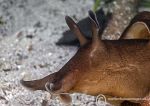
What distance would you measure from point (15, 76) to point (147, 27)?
1.39 metres

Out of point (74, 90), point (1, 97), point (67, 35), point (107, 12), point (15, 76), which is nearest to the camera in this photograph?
point (74, 90)

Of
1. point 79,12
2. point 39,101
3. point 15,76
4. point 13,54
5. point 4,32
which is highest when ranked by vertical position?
point 79,12

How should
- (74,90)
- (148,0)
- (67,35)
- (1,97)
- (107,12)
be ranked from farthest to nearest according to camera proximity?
(148,0)
(107,12)
(67,35)
(1,97)
(74,90)

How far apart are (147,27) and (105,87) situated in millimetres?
671

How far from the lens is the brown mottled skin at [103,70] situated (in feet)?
7.38

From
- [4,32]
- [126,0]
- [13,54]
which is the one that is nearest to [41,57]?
[13,54]

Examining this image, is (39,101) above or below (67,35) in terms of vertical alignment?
below

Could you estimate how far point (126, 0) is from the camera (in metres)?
4.52

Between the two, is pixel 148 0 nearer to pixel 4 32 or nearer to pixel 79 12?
pixel 79 12

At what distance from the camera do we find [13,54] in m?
3.90

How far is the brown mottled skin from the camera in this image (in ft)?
7.38

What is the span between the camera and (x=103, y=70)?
2369 millimetres

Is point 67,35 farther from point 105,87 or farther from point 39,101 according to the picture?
point 105,87

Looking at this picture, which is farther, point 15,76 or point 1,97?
point 15,76
